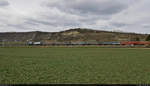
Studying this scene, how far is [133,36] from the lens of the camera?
85062 millimetres

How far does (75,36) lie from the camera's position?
88.4m

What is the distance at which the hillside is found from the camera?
8412cm

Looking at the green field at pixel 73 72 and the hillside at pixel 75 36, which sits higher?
the hillside at pixel 75 36

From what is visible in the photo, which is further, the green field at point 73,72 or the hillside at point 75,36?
the hillside at point 75,36

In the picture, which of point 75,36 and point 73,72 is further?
point 75,36

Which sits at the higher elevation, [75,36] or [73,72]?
[75,36]

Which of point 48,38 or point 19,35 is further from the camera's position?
point 19,35

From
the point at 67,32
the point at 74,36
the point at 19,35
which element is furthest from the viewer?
the point at 19,35

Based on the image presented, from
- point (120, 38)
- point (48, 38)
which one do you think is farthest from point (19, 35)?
point (120, 38)

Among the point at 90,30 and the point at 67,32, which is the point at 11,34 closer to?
the point at 67,32

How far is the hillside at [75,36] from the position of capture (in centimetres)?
8412

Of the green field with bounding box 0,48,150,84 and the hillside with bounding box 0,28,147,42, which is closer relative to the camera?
the green field with bounding box 0,48,150,84

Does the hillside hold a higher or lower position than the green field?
higher

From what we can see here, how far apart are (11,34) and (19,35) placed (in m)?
10.5
